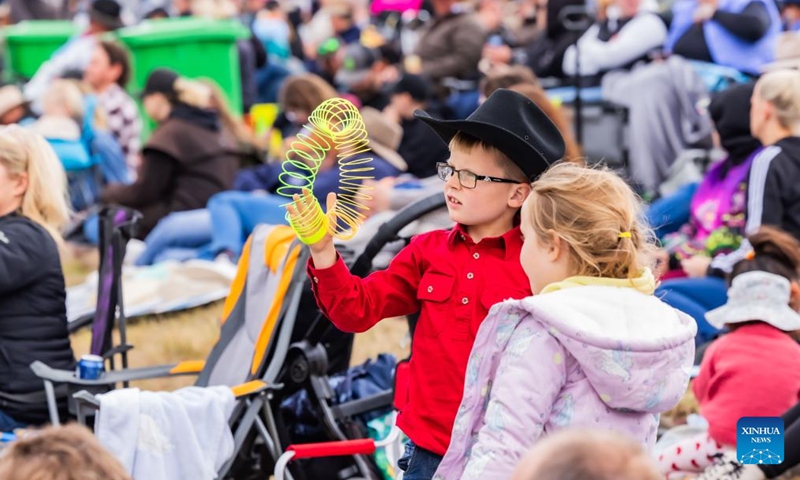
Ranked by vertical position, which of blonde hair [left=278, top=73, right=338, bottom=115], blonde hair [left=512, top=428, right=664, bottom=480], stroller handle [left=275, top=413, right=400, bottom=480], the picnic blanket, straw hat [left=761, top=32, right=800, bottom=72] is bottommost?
the picnic blanket

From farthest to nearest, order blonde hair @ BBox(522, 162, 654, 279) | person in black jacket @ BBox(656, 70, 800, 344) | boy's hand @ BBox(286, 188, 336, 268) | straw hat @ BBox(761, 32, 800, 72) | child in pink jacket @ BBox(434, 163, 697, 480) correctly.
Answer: straw hat @ BBox(761, 32, 800, 72) → person in black jacket @ BBox(656, 70, 800, 344) → boy's hand @ BBox(286, 188, 336, 268) → blonde hair @ BBox(522, 162, 654, 279) → child in pink jacket @ BBox(434, 163, 697, 480)

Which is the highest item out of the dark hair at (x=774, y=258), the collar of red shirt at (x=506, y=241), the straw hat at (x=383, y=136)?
the collar of red shirt at (x=506, y=241)

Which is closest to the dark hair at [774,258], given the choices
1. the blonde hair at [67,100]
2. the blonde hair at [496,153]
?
the blonde hair at [496,153]

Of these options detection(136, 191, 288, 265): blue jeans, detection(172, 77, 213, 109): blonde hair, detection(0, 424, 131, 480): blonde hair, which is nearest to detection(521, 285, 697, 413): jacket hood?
detection(0, 424, 131, 480): blonde hair

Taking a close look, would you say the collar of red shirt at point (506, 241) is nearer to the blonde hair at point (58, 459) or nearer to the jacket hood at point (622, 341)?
the jacket hood at point (622, 341)

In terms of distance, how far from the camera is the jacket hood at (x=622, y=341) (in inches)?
113

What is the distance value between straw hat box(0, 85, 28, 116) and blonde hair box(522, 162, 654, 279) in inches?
274

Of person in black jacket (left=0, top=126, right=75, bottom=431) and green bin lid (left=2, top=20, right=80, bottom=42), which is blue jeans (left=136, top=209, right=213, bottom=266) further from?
green bin lid (left=2, top=20, right=80, bottom=42)

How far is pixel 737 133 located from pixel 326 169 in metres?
2.40

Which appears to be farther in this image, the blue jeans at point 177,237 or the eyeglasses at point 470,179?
the blue jeans at point 177,237

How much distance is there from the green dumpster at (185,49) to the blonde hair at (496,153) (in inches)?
365

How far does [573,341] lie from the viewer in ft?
9.43

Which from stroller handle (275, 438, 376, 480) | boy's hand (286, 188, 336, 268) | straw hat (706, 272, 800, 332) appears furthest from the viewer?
straw hat (706, 272, 800, 332)

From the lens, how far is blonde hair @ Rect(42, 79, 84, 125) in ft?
30.8
